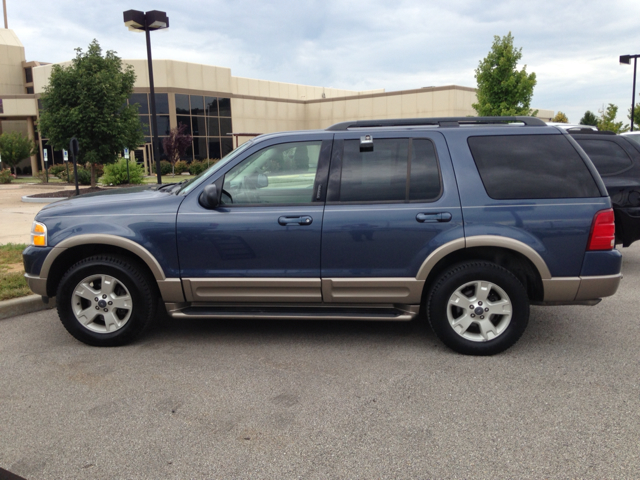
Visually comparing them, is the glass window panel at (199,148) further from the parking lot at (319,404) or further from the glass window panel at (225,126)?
the parking lot at (319,404)

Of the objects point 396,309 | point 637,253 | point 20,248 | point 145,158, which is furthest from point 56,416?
point 145,158

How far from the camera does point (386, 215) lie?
4.46 m

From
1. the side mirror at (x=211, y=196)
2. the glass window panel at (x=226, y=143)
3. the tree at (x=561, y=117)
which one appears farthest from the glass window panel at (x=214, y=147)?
the side mirror at (x=211, y=196)

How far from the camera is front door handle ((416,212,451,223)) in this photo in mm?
4438

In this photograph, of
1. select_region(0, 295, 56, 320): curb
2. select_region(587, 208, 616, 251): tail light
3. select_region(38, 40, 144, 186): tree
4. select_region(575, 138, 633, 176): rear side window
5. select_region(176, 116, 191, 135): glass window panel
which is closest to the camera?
select_region(587, 208, 616, 251): tail light

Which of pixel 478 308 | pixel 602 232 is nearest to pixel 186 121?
pixel 478 308

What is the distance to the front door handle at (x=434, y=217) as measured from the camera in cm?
444

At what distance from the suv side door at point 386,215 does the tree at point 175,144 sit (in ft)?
129

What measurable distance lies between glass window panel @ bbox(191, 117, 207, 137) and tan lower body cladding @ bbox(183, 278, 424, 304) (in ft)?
143

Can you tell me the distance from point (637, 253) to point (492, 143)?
5795 mm

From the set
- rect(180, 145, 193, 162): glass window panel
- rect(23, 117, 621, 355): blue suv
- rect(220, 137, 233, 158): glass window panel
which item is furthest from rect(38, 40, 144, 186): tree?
rect(220, 137, 233, 158): glass window panel

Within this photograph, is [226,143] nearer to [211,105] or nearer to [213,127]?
[213,127]

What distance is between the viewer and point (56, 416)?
11.7ft

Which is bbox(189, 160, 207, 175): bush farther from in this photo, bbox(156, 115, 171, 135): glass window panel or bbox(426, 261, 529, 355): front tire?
bbox(426, 261, 529, 355): front tire
